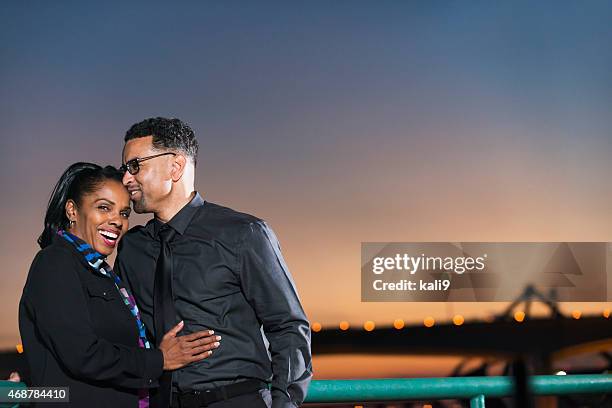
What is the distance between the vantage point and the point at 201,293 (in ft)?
5.94

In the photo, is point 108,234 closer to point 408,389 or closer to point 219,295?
point 219,295

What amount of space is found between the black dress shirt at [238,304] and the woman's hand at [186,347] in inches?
1.5

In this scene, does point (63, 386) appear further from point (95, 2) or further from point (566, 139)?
point (566, 139)

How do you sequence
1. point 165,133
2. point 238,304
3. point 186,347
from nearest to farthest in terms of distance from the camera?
point 186,347, point 238,304, point 165,133

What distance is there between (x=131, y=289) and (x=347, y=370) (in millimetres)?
2699

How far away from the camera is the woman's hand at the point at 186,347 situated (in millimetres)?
1726

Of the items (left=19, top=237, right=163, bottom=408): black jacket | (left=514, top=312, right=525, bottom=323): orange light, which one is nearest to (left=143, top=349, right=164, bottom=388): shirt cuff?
(left=19, top=237, right=163, bottom=408): black jacket

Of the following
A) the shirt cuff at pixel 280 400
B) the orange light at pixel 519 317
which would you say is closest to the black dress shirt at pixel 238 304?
the shirt cuff at pixel 280 400

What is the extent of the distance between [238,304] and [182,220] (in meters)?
0.24

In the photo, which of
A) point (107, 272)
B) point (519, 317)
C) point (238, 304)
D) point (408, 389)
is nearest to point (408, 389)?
point (408, 389)

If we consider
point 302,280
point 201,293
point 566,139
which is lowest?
point 201,293

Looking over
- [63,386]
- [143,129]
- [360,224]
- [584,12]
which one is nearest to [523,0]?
[584,12]

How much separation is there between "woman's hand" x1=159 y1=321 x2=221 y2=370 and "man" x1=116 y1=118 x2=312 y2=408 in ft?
0.13

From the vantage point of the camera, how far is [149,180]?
1.92m
